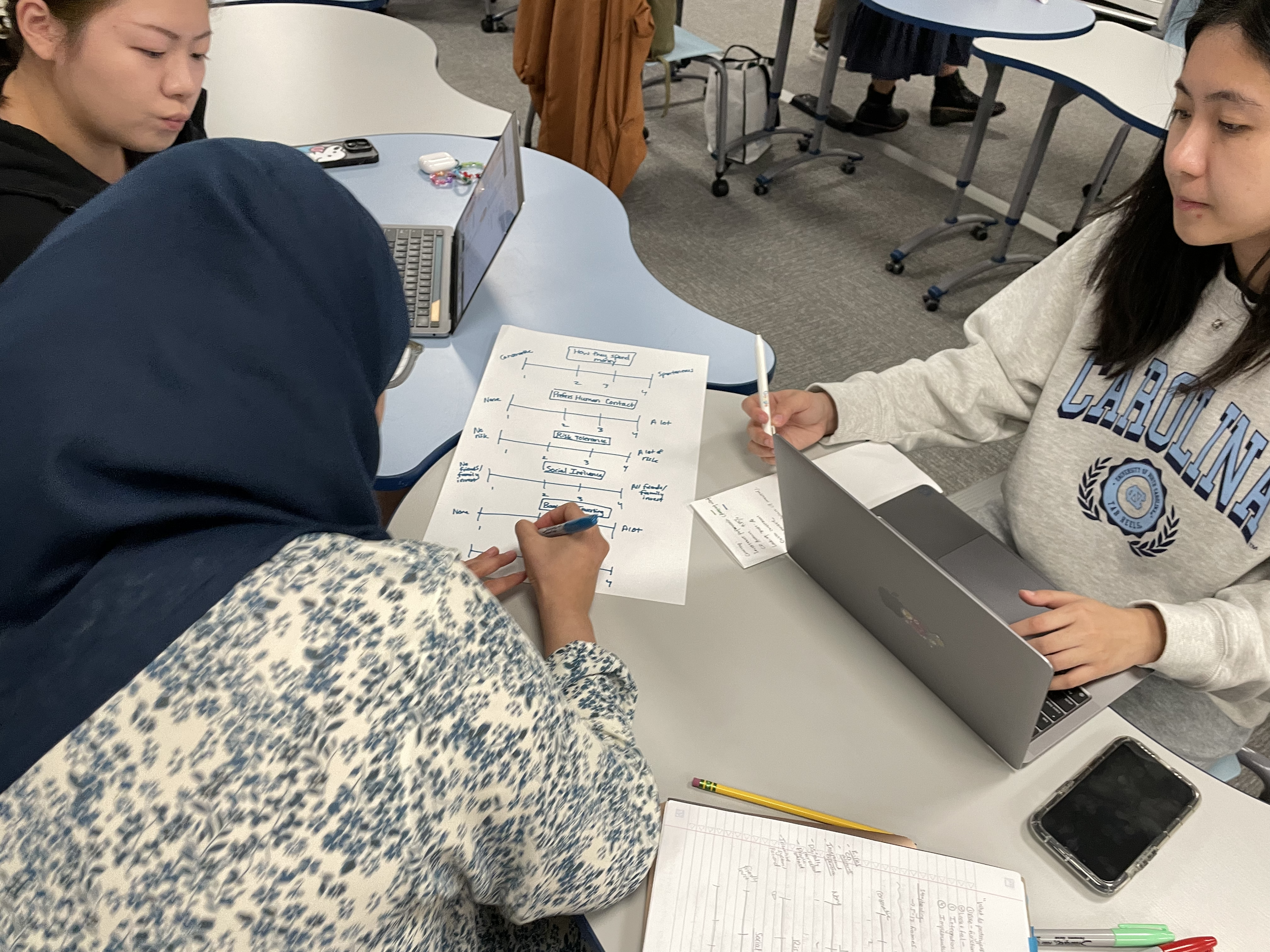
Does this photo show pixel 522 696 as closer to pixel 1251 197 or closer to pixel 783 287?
pixel 1251 197

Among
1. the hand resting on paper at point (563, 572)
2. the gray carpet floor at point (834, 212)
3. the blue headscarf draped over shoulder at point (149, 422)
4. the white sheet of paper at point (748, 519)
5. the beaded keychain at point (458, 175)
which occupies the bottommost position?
the gray carpet floor at point (834, 212)

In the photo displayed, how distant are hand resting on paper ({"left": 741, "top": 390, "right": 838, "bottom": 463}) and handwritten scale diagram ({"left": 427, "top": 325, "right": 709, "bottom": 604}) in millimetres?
83

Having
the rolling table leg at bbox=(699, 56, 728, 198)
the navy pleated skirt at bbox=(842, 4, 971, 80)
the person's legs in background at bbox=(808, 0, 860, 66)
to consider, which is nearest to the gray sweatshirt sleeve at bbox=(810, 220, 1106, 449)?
the rolling table leg at bbox=(699, 56, 728, 198)

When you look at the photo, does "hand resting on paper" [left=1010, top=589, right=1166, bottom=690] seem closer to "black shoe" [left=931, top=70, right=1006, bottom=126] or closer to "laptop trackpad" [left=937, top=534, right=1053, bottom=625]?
"laptop trackpad" [left=937, top=534, right=1053, bottom=625]

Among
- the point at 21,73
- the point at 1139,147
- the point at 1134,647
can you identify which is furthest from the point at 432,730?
the point at 1139,147

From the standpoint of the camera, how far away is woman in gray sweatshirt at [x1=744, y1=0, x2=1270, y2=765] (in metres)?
0.86

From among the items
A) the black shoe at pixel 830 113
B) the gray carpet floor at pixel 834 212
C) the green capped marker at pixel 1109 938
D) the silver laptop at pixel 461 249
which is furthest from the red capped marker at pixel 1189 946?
the black shoe at pixel 830 113

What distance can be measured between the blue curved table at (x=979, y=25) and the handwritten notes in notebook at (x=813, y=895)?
2.40m

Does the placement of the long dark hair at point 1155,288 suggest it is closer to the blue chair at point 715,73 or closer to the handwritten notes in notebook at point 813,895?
the handwritten notes in notebook at point 813,895

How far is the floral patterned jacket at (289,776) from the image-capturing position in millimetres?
479

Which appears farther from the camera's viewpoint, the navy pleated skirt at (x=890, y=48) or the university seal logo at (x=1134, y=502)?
the navy pleated skirt at (x=890, y=48)

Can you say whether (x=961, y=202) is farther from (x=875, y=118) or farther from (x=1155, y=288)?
(x=1155, y=288)

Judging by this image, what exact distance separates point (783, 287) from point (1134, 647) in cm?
215

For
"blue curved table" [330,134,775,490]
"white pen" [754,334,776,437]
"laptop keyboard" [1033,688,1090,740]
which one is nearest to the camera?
"laptop keyboard" [1033,688,1090,740]
